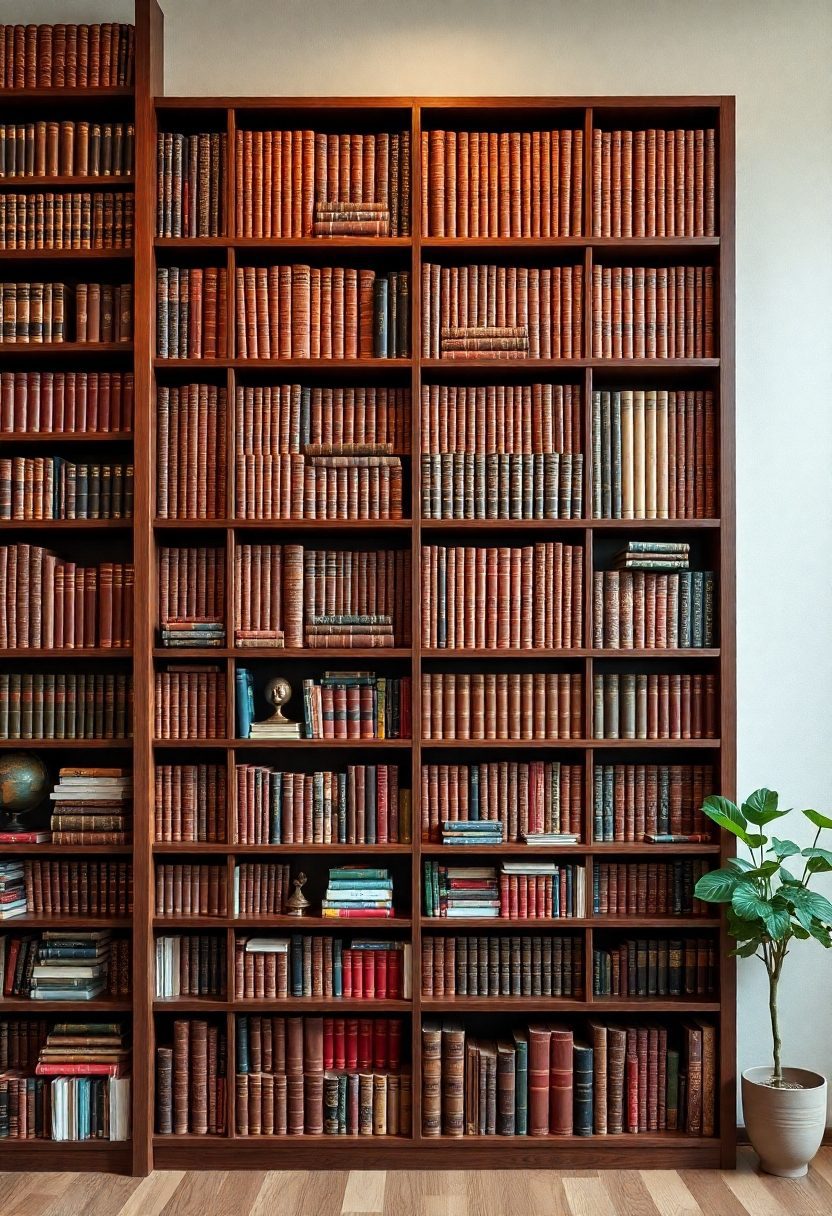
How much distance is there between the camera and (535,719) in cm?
318

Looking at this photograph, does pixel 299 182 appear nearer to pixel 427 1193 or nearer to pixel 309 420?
pixel 309 420

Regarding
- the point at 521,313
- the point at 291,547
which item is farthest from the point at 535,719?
the point at 521,313

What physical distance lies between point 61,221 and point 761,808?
2.60 metres

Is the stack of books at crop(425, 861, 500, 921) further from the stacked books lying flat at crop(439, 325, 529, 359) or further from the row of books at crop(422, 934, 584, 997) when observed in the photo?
the stacked books lying flat at crop(439, 325, 529, 359)

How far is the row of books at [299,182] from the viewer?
10.5 ft

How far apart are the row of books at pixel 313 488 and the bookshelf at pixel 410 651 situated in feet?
0.12

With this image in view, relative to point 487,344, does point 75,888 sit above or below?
below

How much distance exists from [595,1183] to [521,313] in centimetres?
243

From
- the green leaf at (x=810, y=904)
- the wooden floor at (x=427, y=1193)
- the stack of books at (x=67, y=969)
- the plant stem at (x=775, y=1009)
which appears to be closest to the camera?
the wooden floor at (x=427, y=1193)

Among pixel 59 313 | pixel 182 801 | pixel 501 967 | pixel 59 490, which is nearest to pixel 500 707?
pixel 501 967

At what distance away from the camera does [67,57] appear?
3.23m

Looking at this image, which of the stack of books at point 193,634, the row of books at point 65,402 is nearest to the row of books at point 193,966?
the stack of books at point 193,634

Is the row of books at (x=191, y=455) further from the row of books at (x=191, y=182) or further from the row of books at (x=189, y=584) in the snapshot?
the row of books at (x=191, y=182)

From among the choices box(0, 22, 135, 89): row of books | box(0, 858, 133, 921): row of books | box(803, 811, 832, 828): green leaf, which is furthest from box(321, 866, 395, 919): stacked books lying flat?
box(0, 22, 135, 89): row of books
